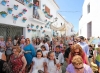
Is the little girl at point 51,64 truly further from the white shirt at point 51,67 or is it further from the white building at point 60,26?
the white building at point 60,26

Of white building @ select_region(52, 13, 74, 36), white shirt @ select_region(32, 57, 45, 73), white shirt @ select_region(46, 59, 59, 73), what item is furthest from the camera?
white building @ select_region(52, 13, 74, 36)

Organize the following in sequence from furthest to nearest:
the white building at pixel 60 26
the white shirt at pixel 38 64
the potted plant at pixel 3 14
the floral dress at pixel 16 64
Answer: the white building at pixel 60 26, the potted plant at pixel 3 14, the white shirt at pixel 38 64, the floral dress at pixel 16 64

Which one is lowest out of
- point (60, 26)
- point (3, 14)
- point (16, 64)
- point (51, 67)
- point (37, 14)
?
point (51, 67)

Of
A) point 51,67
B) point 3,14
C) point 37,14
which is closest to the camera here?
point 51,67

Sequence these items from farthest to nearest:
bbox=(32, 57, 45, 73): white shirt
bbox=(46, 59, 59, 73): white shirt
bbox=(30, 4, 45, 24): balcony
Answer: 1. bbox=(30, 4, 45, 24): balcony
2. bbox=(32, 57, 45, 73): white shirt
3. bbox=(46, 59, 59, 73): white shirt

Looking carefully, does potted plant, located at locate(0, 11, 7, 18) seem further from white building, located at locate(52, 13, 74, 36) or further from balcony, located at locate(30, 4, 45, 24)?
white building, located at locate(52, 13, 74, 36)

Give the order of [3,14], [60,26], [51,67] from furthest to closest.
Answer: [60,26], [3,14], [51,67]

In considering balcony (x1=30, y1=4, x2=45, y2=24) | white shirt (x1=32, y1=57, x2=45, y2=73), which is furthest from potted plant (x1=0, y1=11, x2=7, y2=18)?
balcony (x1=30, y1=4, x2=45, y2=24)

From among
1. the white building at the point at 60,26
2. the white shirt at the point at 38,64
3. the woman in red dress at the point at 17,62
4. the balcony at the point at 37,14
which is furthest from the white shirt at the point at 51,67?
the white building at the point at 60,26

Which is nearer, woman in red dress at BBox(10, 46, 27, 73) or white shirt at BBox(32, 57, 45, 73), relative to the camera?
woman in red dress at BBox(10, 46, 27, 73)

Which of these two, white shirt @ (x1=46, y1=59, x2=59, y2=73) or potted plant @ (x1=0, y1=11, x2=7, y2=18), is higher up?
potted plant @ (x1=0, y1=11, x2=7, y2=18)

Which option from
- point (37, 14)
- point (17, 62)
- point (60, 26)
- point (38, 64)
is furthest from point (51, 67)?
point (60, 26)

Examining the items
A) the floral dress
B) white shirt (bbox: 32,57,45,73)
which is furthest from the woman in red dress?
white shirt (bbox: 32,57,45,73)

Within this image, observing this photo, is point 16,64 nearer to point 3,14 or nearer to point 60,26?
point 3,14
